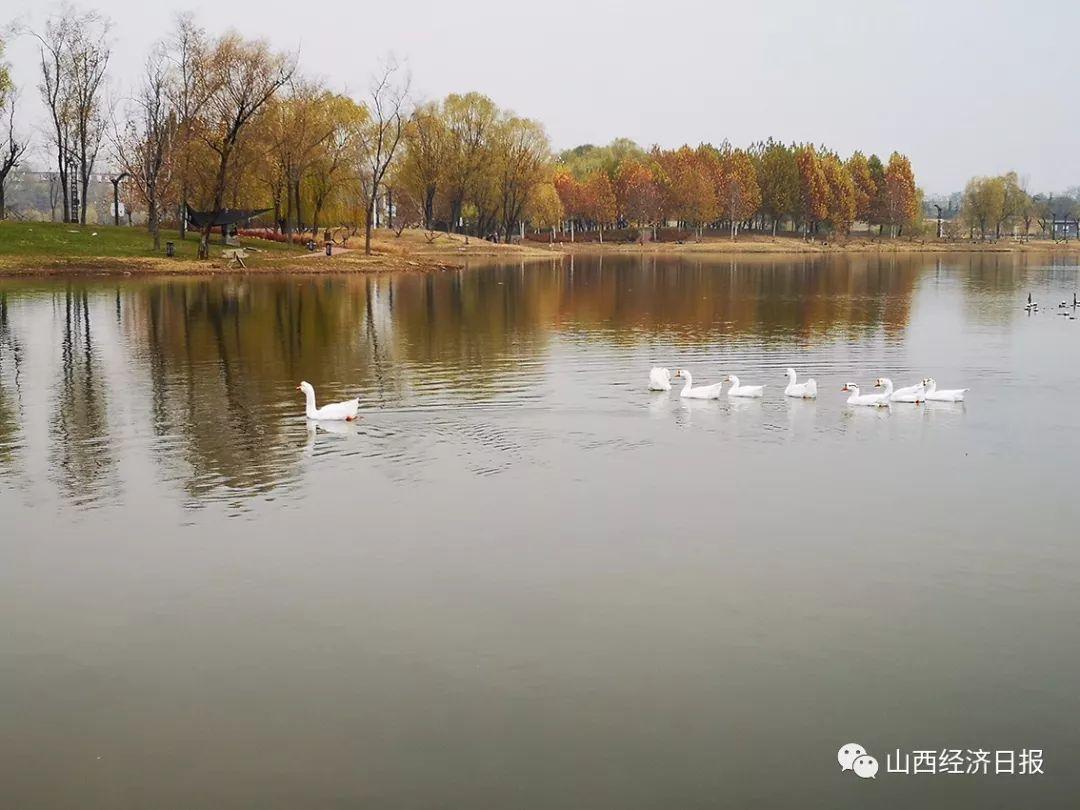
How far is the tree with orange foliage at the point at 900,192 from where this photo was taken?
174625 millimetres

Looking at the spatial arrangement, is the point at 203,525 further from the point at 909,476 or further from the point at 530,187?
the point at 530,187

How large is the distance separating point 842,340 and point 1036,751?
105ft

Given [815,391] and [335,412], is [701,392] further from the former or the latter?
[335,412]

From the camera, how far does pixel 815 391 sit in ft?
88.0

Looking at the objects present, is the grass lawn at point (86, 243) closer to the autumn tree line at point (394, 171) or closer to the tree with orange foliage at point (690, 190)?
the autumn tree line at point (394, 171)

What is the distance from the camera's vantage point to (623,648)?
12.1 m

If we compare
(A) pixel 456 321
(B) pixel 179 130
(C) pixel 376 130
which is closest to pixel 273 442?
(A) pixel 456 321

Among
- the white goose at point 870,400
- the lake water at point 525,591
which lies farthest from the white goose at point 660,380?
the white goose at point 870,400

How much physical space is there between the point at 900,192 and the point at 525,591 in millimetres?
174899

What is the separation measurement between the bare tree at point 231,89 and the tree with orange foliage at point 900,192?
12011cm

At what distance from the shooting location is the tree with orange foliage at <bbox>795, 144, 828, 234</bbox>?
6570 inches

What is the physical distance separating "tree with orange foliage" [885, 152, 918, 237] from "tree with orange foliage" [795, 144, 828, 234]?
1376cm

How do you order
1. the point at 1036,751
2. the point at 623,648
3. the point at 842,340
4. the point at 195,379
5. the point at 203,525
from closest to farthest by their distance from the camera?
the point at 1036,751 → the point at 623,648 → the point at 203,525 → the point at 195,379 → the point at 842,340

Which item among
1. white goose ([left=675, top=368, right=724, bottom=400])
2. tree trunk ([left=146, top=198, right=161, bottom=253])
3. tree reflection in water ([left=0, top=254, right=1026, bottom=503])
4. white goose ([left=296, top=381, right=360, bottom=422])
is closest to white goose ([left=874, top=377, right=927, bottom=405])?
white goose ([left=675, top=368, right=724, bottom=400])
